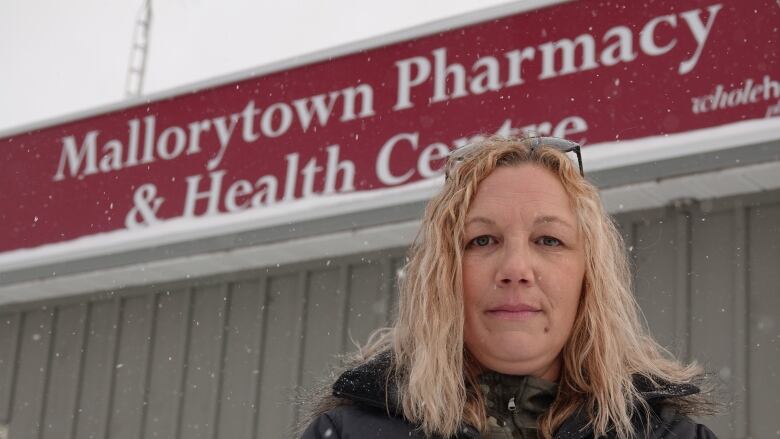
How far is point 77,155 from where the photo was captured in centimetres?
686

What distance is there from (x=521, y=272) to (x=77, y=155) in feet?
17.9

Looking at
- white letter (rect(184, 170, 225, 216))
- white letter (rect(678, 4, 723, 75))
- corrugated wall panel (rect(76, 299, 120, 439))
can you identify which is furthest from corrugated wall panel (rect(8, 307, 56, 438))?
white letter (rect(678, 4, 723, 75))

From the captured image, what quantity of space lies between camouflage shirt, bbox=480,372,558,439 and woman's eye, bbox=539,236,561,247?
0.24 meters

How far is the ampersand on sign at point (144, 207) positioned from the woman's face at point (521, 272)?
15.5ft

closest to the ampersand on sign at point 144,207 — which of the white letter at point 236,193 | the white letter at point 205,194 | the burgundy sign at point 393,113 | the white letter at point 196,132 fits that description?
the burgundy sign at point 393,113

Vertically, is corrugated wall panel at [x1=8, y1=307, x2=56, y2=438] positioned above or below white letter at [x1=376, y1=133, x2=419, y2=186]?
below

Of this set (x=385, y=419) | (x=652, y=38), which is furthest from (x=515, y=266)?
(x=652, y=38)

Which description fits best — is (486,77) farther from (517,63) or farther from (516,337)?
(516,337)

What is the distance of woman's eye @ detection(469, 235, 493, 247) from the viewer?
1955 millimetres

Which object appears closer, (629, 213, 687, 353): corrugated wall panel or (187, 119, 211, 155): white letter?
(629, 213, 687, 353): corrugated wall panel

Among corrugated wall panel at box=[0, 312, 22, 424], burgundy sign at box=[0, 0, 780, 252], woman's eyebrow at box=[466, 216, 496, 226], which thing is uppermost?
burgundy sign at box=[0, 0, 780, 252]

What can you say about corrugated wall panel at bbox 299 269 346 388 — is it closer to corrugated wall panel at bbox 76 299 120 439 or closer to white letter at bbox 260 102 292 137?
white letter at bbox 260 102 292 137

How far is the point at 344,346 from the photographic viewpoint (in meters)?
6.07

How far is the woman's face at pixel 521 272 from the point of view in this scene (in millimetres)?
→ 1892
